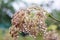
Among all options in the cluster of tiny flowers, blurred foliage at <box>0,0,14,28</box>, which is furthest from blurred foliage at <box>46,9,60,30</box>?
blurred foliage at <box>0,0,14,28</box>

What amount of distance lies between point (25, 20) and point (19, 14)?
0.04 m

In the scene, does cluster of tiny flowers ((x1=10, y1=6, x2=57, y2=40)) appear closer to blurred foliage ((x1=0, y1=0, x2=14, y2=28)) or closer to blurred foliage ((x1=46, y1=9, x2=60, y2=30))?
blurred foliage ((x1=46, y1=9, x2=60, y2=30))

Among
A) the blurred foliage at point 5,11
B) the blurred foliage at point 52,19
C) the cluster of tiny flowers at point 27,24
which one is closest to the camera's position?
the cluster of tiny flowers at point 27,24

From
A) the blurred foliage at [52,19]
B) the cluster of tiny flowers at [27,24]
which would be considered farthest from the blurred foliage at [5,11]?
the cluster of tiny flowers at [27,24]

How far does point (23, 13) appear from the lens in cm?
131

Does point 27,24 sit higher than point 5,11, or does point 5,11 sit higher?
point 27,24

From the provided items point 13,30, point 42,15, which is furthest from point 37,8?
point 13,30

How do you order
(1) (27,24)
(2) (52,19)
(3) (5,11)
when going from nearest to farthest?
1. (1) (27,24)
2. (2) (52,19)
3. (3) (5,11)

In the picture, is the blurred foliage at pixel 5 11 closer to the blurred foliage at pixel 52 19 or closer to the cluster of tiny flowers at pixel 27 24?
the blurred foliage at pixel 52 19

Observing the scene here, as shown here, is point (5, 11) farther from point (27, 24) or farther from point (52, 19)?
point (27, 24)

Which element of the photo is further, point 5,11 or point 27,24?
point 5,11

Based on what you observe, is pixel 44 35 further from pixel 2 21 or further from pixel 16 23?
pixel 2 21

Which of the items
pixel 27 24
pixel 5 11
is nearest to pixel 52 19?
pixel 27 24

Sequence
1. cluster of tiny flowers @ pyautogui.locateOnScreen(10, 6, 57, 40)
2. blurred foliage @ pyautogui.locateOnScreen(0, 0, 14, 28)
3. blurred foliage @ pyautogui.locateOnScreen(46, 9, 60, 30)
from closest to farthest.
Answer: cluster of tiny flowers @ pyautogui.locateOnScreen(10, 6, 57, 40)
blurred foliage @ pyautogui.locateOnScreen(46, 9, 60, 30)
blurred foliage @ pyautogui.locateOnScreen(0, 0, 14, 28)
